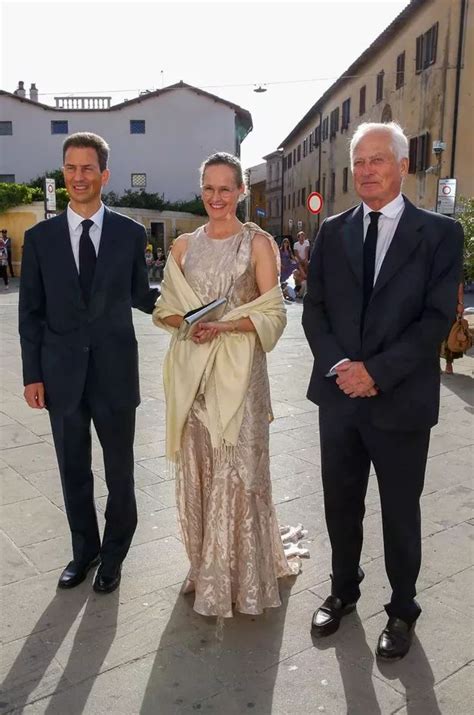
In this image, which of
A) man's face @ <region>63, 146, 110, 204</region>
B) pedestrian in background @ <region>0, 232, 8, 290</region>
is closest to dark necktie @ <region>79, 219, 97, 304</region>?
man's face @ <region>63, 146, 110, 204</region>

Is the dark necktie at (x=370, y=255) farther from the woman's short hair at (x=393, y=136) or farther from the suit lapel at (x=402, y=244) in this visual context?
the woman's short hair at (x=393, y=136)

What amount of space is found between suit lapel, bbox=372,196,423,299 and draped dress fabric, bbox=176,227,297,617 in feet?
2.00

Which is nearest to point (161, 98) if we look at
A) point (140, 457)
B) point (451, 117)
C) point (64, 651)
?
point (451, 117)

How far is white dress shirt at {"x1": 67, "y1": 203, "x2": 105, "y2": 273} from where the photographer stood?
9.75ft

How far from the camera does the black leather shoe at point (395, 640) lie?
2.54 m

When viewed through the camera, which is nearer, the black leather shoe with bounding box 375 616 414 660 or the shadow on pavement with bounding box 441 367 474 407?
the black leather shoe with bounding box 375 616 414 660

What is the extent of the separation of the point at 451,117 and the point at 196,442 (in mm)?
22060

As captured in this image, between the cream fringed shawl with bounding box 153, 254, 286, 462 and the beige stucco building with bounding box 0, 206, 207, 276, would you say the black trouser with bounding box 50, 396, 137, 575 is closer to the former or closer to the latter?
the cream fringed shawl with bounding box 153, 254, 286, 462

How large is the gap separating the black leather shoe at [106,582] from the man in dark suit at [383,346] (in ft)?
3.25

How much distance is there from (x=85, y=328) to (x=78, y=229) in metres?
0.47

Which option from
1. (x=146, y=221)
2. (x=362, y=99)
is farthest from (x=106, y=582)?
(x=362, y=99)

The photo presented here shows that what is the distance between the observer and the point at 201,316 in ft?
8.65

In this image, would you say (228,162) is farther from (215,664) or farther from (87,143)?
Answer: (215,664)

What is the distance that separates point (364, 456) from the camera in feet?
8.95
